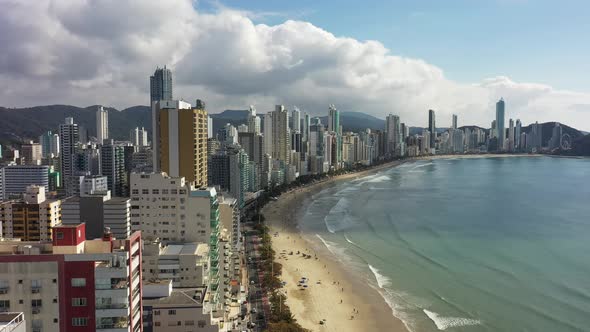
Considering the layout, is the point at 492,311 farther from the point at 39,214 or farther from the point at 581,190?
the point at 581,190

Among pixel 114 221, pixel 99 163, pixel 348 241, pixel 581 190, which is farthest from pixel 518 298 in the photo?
pixel 581 190

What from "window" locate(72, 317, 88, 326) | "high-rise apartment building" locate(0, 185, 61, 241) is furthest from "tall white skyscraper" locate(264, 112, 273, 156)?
"window" locate(72, 317, 88, 326)

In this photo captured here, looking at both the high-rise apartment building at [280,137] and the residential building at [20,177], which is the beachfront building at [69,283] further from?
Answer: the high-rise apartment building at [280,137]

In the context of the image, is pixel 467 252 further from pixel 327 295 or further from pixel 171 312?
pixel 171 312

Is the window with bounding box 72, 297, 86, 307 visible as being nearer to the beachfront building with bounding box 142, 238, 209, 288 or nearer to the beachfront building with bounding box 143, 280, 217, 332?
the beachfront building with bounding box 143, 280, 217, 332

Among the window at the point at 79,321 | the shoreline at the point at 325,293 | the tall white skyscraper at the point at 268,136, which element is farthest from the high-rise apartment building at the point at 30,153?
the window at the point at 79,321
